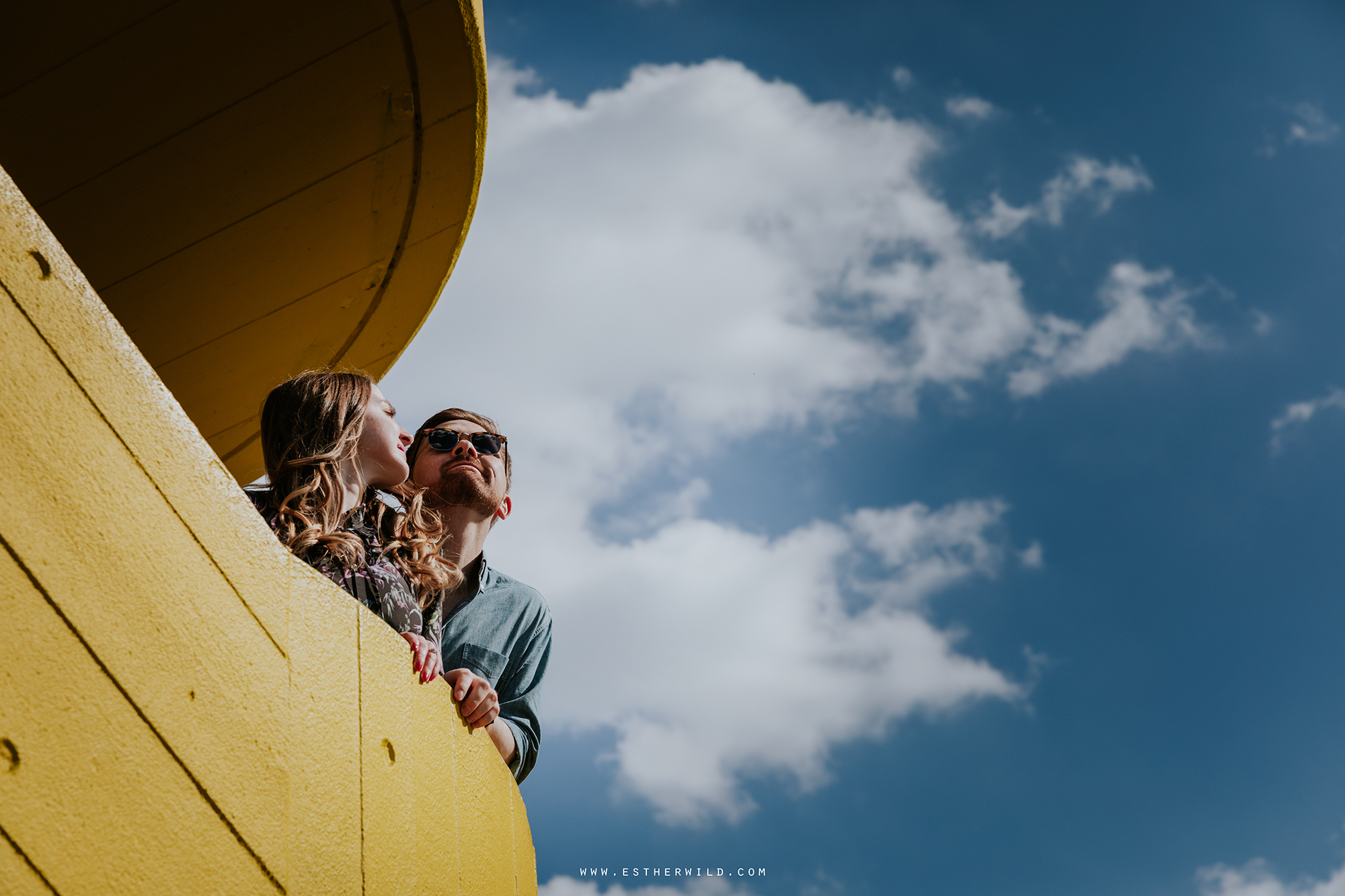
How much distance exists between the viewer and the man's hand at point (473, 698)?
1979mm

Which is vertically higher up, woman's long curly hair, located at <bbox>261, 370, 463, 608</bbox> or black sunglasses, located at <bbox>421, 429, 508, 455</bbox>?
black sunglasses, located at <bbox>421, 429, 508, 455</bbox>

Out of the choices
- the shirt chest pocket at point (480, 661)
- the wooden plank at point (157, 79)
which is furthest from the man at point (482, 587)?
the wooden plank at point (157, 79)

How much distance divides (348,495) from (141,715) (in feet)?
3.38

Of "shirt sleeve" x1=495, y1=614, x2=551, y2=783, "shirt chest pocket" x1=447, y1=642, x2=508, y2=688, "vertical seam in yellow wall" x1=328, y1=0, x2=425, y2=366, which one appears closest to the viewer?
"vertical seam in yellow wall" x1=328, y1=0, x2=425, y2=366

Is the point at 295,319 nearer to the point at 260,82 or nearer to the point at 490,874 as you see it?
the point at 260,82

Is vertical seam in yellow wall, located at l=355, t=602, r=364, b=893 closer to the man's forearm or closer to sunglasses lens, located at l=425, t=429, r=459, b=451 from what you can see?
the man's forearm

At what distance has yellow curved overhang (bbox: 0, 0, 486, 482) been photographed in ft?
6.36

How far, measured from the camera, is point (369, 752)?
1.60 meters

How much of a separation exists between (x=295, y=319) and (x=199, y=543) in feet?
4.18

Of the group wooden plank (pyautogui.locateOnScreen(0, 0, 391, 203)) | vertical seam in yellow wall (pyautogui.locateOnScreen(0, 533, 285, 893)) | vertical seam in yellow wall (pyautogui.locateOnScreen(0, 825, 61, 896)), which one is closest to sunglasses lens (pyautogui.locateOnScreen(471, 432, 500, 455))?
wooden plank (pyautogui.locateOnScreen(0, 0, 391, 203))

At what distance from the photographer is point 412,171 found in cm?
231

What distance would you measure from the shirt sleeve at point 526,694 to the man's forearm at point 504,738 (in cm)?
2

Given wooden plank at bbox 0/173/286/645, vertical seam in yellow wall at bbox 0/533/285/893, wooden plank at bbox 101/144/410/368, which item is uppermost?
wooden plank at bbox 101/144/410/368

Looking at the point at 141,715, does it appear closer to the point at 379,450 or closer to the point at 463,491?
the point at 379,450
